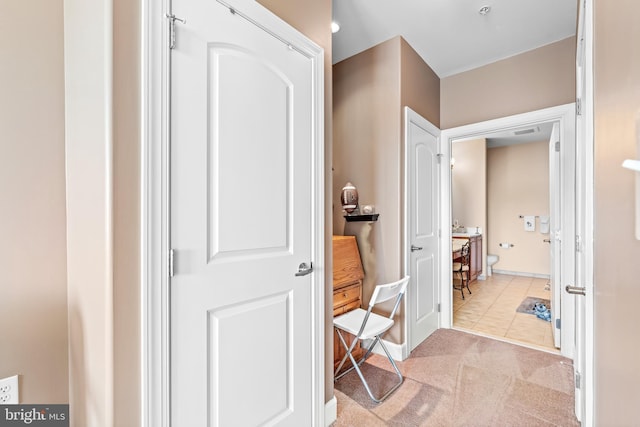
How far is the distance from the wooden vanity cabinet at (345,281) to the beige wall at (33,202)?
1.66 metres

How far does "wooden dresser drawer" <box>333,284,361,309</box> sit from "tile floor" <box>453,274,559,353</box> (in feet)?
4.65

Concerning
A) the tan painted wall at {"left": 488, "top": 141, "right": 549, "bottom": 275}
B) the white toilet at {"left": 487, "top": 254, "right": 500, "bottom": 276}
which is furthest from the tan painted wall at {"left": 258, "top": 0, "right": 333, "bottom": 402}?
the tan painted wall at {"left": 488, "top": 141, "right": 549, "bottom": 275}

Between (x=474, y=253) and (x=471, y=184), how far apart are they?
144 centimetres

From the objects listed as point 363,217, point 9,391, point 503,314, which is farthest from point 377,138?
point 503,314

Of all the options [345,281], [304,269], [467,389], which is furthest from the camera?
[345,281]

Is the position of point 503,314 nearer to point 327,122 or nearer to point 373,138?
point 373,138

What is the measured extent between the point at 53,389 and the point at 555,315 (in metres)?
3.63

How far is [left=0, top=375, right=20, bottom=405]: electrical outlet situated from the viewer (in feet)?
3.14

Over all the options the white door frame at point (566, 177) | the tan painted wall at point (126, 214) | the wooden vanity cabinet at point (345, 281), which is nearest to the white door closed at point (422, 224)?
the wooden vanity cabinet at point (345, 281)

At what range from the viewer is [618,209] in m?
0.58

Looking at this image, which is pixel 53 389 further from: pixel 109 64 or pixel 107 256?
pixel 109 64

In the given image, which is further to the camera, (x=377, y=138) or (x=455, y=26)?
(x=377, y=138)

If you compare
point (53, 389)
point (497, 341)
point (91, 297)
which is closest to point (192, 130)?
point (91, 297)

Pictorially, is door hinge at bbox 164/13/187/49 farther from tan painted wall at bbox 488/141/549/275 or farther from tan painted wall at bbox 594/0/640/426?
tan painted wall at bbox 488/141/549/275
